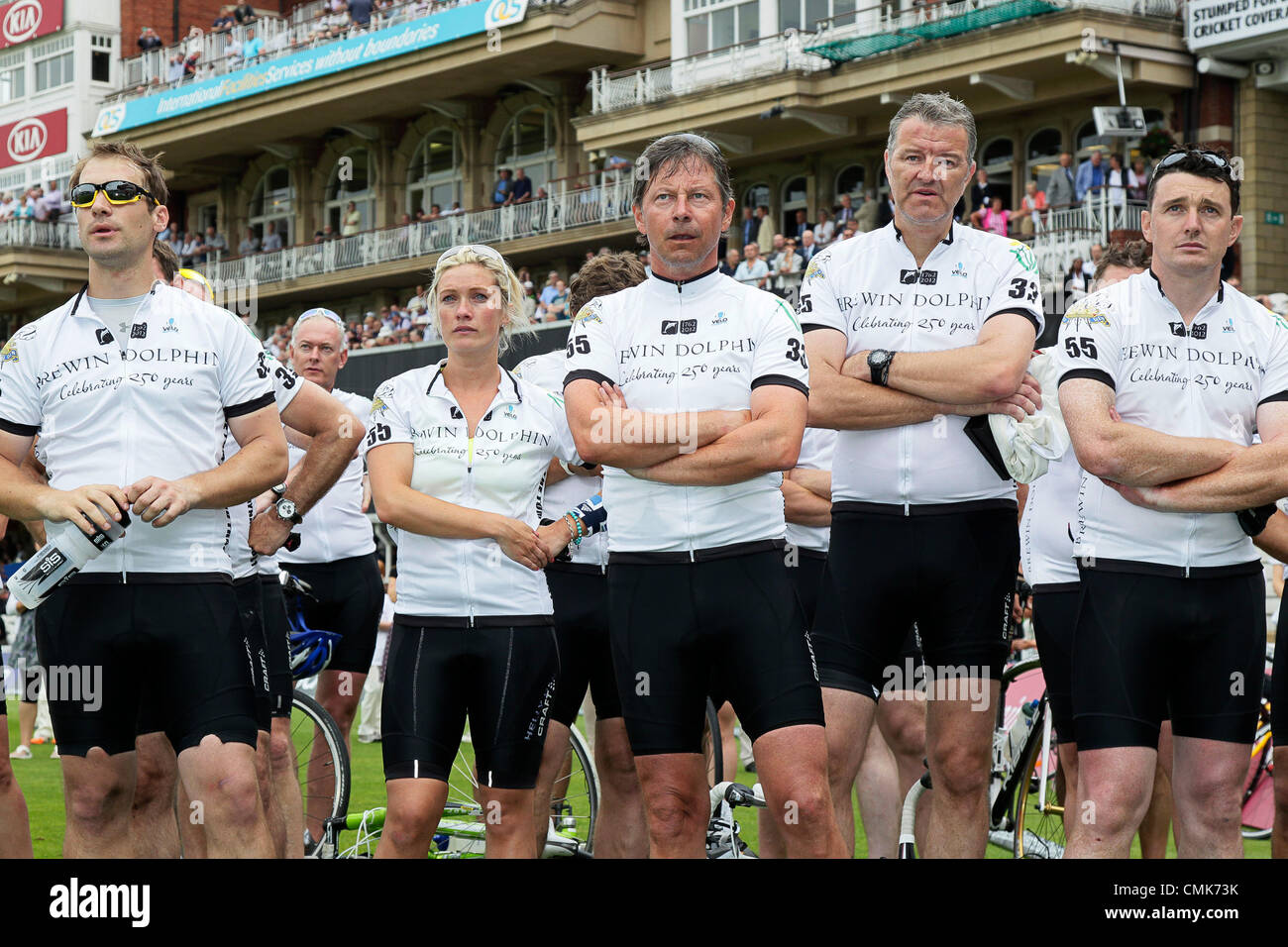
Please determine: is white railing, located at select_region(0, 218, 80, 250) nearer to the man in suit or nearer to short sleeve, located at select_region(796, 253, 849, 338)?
the man in suit

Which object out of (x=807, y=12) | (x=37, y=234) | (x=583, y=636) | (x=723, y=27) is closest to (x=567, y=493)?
(x=583, y=636)

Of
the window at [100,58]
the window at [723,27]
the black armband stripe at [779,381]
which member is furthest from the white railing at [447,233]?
the black armband stripe at [779,381]

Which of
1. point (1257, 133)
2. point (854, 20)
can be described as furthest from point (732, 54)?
point (1257, 133)

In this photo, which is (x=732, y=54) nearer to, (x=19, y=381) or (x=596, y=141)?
(x=596, y=141)

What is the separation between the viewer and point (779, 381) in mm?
5395

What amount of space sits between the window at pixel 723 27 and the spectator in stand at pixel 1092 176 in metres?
9.25

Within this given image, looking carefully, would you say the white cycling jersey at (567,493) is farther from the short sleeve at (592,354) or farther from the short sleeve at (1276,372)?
the short sleeve at (1276,372)

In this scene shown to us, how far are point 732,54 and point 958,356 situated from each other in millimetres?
26289

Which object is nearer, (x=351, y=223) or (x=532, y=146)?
(x=532, y=146)

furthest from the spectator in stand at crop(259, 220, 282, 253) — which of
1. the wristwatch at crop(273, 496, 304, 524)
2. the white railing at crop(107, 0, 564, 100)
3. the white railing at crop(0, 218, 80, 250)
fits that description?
the wristwatch at crop(273, 496, 304, 524)

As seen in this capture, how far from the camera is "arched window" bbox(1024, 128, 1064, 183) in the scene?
92.8 feet

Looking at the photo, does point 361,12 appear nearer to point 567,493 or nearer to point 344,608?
point 344,608

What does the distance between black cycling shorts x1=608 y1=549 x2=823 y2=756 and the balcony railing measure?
72.0 feet

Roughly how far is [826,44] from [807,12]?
6.90 ft
